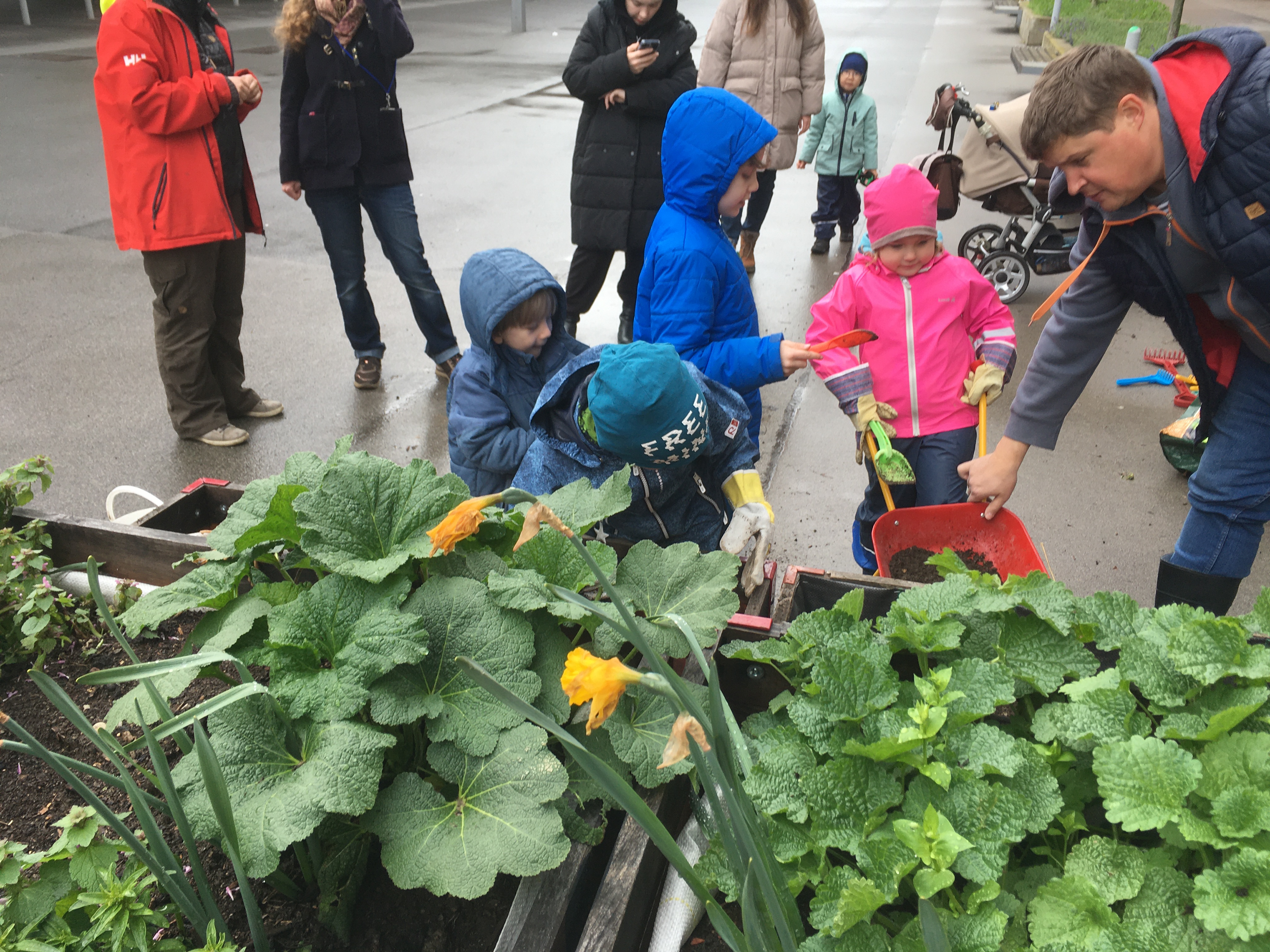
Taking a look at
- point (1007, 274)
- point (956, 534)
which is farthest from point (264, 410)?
point (1007, 274)

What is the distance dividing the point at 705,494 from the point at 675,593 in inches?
27.0

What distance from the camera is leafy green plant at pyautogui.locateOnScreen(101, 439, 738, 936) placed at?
1.14 m

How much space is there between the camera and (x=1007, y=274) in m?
5.52

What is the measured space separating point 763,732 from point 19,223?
24.3 ft

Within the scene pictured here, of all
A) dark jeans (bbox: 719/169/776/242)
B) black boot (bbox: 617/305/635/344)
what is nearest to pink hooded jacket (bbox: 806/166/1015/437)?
black boot (bbox: 617/305/635/344)

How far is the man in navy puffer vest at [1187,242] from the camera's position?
5.63ft

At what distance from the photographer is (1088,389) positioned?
4574 mm

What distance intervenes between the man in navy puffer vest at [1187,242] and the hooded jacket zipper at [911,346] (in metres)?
0.40

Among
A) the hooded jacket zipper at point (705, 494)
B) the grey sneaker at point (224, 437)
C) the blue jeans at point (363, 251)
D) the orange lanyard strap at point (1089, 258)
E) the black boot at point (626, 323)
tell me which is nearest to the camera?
the orange lanyard strap at point (1089, 258)

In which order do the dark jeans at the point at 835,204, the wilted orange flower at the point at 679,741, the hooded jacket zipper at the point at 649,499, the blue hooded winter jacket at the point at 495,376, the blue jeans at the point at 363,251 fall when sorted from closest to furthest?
1. the wilted orange flower at the point at 679,741
2. the hooded jacket zipper at the point at 649,499
3. the blue hooded winter jacket at the point at 495,376
4. the blue jeans at the point at 363,251
5. the dark jeans at the point at 835,204

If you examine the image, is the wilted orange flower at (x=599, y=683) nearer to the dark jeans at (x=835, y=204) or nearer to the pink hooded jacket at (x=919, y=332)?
the pink hooded jacket at (x=919, y=332)

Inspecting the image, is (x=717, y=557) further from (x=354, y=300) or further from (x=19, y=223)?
(x=19, y=223)

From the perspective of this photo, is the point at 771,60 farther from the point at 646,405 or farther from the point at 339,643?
the point at 339,643

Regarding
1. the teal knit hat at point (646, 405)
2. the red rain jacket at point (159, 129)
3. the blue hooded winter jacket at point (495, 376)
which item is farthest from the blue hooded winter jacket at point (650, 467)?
the red rain jacket at point (159, 129)
